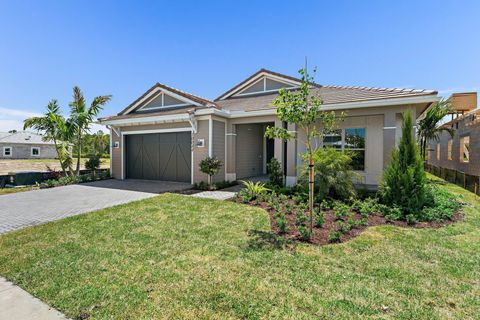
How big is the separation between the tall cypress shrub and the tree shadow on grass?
3714mm

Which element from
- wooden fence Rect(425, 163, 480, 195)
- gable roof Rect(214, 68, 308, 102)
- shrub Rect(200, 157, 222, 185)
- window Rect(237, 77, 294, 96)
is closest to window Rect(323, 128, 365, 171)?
shrub Rect(200, 157, 222, 185)

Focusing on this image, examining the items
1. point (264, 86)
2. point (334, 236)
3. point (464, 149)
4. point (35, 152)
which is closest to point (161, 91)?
point (264, 86)

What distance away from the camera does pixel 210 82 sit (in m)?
17.4

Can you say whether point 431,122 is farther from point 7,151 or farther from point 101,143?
point 101,143

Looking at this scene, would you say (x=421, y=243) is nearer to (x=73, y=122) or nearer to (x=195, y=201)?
(x=195, y=201)

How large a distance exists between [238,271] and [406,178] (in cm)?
562

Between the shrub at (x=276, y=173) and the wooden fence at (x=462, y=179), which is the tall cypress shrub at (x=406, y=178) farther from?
the wooden fence at (x=462, y=179)

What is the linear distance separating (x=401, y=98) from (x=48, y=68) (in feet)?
60.1

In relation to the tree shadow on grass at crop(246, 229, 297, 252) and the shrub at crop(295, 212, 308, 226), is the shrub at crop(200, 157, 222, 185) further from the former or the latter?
the tree shadow on grass at crop(246, 229, 297, 252)

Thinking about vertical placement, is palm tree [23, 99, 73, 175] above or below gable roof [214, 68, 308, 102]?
below

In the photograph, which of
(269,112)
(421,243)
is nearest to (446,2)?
(269,112)

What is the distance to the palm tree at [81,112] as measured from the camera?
13.8 metres

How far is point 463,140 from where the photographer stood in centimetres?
1518

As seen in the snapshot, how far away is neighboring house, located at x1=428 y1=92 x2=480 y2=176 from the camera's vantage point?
12.9 metres
